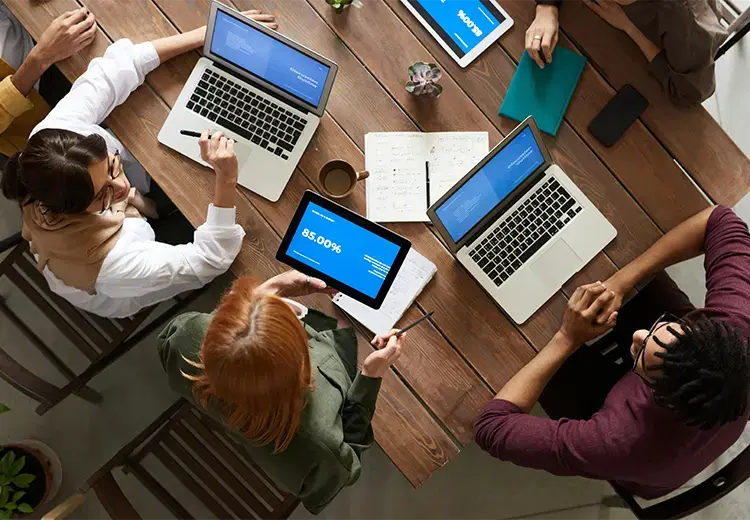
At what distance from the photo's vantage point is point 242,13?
163cm

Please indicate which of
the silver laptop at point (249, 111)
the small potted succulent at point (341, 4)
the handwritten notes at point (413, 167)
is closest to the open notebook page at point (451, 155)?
the handwritten notes at point (413, 167)

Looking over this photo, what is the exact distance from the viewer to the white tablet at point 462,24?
168 cm

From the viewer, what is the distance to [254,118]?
64.6 inches

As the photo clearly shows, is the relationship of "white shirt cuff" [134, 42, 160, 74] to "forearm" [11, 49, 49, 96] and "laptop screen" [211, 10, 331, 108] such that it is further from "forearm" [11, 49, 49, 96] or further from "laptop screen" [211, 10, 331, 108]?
"forearm" [11, 49, 49, 96]

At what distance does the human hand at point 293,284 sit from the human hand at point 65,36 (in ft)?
2.81

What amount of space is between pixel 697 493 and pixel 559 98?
1075 mm

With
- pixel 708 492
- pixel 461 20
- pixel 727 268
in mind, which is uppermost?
pixel 461 20

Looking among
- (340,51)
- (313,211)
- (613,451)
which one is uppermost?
(340,51)

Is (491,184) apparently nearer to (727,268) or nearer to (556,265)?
(556,265)

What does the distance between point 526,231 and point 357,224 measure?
0.46 m

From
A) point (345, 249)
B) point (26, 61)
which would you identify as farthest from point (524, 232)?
point (26, 61)

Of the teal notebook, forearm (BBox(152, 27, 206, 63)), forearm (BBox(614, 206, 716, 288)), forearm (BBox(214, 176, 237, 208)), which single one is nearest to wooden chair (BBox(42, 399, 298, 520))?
forearm (BBox(214, 176, 237, 208))

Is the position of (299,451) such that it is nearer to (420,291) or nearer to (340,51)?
(420,291)

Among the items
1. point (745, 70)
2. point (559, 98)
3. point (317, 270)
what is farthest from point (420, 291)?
point (745, 70)
